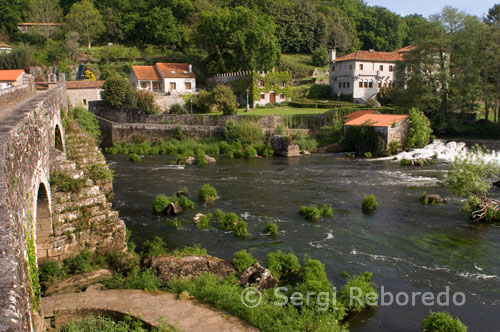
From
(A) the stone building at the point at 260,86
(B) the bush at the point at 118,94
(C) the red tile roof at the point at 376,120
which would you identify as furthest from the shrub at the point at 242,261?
(A) the stone building at the point at 260,86

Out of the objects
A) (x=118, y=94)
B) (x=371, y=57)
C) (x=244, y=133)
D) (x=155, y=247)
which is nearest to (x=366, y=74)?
(x=371, y=57)

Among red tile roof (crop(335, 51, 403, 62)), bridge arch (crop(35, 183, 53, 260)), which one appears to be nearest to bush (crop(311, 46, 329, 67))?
red tile roof (crop(335, 51, 403, 62))

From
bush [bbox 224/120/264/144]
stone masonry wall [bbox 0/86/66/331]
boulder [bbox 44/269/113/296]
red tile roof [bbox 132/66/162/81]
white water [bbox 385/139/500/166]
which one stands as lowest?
boulder [bbox 44/269/113/296]

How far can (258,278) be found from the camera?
45.3 ft

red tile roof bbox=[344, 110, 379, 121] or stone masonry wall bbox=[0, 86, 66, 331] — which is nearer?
stone masonry wall bbox=[0, 86, 66, 331]

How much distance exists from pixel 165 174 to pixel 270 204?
11.5m

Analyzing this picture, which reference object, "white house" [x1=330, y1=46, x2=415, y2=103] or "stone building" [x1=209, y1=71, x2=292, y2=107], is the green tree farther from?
"white house" [x1=330, y1=46, x2=415, y2=103]

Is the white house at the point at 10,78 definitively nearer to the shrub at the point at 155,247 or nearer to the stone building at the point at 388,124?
the shrub at the point at 155,247

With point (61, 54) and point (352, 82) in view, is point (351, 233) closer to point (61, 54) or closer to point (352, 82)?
point (352, 82)

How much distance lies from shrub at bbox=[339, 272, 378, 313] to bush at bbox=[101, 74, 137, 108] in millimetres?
43853

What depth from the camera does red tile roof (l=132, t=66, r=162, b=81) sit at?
60319mm

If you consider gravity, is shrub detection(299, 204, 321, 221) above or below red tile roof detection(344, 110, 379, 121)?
below

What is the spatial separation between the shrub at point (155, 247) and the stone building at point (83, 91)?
41642 mm

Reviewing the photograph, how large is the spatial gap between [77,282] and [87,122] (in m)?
35.8
